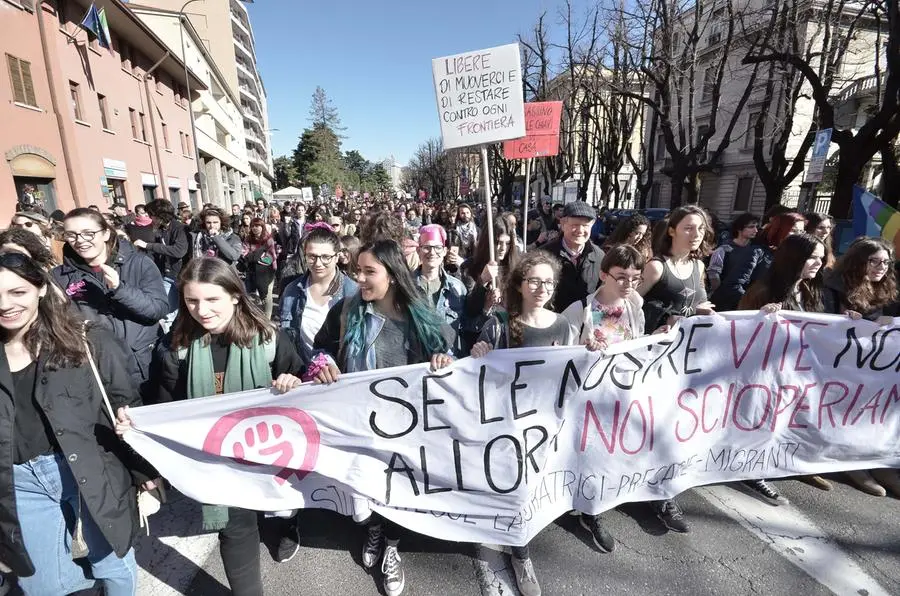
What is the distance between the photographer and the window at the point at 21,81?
40.3 feet

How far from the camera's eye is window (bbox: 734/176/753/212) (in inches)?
1056

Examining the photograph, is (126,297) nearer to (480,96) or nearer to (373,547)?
(373,547)

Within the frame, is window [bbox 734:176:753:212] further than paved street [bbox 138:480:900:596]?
Yes

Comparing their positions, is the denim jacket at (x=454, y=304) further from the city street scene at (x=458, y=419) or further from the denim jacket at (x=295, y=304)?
the denim jacket at (x=295, y=304)

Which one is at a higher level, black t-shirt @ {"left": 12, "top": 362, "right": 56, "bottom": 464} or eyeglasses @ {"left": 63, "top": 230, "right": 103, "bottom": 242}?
eyeglasses @ {"left": 63, "top": 230, "right": 103, "bottom": 242}

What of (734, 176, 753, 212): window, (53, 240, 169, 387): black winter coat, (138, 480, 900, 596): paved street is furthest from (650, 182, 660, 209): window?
(53, 240, 169, 387): black winter coat

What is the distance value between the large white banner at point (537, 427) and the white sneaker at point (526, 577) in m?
0.16

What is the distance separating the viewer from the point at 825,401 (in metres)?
2.72

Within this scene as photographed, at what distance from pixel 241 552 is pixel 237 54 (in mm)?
Answer: 66665

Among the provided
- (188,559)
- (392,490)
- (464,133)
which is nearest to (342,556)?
(392,490)

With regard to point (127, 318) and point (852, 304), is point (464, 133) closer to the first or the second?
point (127, 318)

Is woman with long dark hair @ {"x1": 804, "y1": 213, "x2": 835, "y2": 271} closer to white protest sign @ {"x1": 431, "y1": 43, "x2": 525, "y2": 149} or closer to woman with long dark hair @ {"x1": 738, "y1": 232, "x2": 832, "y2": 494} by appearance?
woman with long dark hair @ {"x1": 738, "y1": 232, "x2": 832, "y2": 494}

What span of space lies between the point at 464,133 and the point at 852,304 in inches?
122

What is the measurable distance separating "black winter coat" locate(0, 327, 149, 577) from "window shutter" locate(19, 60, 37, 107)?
16.8m
